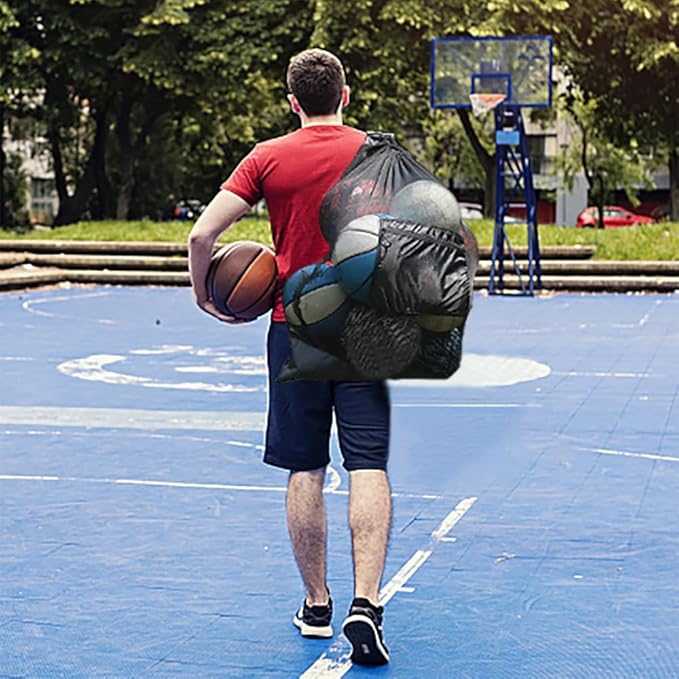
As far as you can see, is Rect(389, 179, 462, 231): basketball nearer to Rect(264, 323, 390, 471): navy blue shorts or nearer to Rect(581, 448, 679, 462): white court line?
Rect(264, 323, 390, 471): navy blue shorts

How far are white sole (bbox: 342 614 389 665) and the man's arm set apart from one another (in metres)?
1.26

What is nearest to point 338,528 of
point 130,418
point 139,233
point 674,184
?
point 130,418

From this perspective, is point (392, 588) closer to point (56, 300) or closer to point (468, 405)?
point (468, 405)

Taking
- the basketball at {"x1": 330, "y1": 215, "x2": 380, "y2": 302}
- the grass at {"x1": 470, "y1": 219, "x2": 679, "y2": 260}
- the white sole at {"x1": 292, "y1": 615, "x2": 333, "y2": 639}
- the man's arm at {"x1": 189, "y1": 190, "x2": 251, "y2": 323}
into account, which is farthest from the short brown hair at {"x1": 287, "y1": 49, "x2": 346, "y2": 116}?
the grass at {"x1": 470, "y1": 219, "x2": 679, "y2": 260}

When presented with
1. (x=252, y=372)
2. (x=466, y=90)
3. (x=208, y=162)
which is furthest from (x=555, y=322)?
(x=208, y=162)

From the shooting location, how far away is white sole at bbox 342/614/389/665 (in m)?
4.81

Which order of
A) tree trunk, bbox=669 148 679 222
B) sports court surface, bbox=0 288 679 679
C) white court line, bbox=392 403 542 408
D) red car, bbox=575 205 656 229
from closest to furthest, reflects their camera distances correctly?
sports court surface, bbox=0 288 679 679, white court line, bbox=392 403 542 408, tree trunk, bbox=669 148 679 222, red car, bbox=575 205 656 229

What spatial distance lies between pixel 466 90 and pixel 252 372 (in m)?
13.8

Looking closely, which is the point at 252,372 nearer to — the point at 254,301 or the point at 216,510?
the point at 216,510

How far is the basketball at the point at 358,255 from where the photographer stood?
4.68 m

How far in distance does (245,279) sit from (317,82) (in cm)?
71

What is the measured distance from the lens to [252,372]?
13.4 metres

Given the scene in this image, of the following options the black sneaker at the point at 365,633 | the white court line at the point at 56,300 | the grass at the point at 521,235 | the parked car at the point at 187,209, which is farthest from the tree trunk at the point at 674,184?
the black sneaker at the point at 365,633

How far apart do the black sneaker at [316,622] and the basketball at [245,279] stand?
3.45 feet
